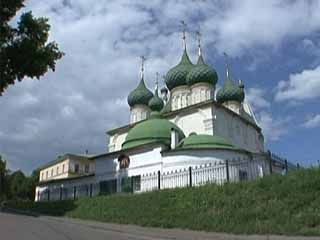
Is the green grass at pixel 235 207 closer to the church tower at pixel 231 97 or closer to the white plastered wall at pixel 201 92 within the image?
the white plastered wall at pixel 201 92

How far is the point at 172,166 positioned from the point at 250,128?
2129 cm

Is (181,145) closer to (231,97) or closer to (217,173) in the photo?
(217,173)

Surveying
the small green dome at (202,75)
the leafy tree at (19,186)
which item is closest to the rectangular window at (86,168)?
the leafy tree at (19,186)

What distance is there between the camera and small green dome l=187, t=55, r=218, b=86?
42.3 m

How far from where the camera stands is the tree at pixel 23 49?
16.5 m

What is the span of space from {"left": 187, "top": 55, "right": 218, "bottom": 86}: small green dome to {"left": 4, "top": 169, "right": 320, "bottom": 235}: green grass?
24567 mm

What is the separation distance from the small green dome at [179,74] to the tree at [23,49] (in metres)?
28.4

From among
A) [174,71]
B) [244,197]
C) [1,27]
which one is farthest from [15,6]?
[174,71]

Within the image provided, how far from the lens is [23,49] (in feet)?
54.1

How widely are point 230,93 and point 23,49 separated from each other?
33548mm

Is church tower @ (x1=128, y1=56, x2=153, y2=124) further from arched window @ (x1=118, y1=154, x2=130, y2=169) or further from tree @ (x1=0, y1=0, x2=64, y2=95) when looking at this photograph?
tree @ (x1=0, y1=0, x2=64, y2=95)

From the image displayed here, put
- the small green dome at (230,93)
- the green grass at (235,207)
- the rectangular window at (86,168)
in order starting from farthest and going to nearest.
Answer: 1. the rectangular window at (86,168)
2. the small green dome at (230,93)
3. the green grass at (235,207)

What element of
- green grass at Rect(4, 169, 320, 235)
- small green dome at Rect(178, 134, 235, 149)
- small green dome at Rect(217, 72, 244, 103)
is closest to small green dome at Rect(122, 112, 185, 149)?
small green dome at Rect(178, 134, 235, 149)

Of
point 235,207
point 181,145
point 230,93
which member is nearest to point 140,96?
point 230,93
